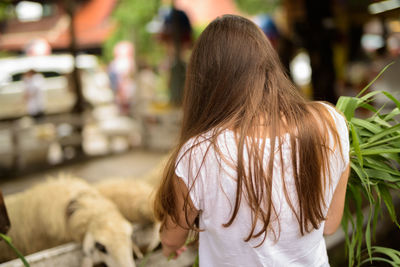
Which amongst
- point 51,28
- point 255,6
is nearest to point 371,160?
point 51,28

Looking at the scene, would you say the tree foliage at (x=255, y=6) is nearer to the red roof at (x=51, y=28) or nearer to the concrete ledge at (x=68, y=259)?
the red roof at (x=51, y=28)

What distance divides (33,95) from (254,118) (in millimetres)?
7008

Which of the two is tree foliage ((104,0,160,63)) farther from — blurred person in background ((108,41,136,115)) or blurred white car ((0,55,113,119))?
blurred white car ((0,55,113,119))

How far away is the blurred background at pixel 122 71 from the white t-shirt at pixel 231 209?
3759 mm

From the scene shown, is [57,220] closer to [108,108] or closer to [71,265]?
[71,265]

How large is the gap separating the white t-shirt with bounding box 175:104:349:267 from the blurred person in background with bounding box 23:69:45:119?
22.5 ft

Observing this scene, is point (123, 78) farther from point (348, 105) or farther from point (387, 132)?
point (387, 132)

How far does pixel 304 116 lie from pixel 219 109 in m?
0.28

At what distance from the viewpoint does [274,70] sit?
1348 millimetres

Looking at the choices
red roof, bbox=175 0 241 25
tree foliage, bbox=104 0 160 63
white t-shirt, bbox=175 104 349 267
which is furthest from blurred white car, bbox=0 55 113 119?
white t-shirt, bbox=175 104 349 267

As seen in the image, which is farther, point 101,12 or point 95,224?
point 101,12

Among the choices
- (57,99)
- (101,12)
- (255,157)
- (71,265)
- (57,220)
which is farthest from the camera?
(57,99)

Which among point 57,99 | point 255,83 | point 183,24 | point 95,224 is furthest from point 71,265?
point 57,99

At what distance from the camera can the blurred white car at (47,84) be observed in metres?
8.46
